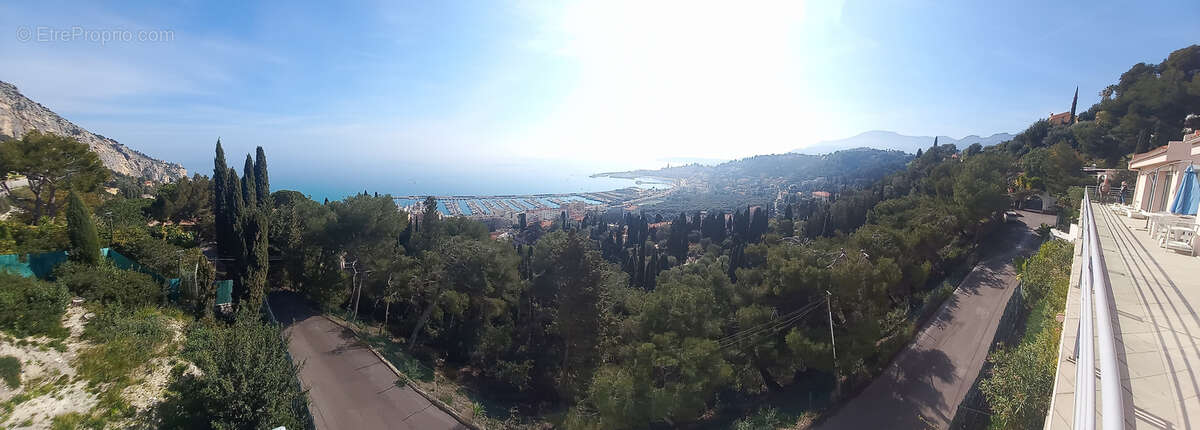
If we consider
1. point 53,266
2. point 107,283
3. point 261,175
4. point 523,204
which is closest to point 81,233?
Result: point 53,266

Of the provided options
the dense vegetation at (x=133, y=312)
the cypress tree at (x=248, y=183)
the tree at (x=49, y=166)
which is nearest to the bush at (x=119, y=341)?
the dense vegetation at (x=133, y=312)

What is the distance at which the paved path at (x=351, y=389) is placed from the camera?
802cm

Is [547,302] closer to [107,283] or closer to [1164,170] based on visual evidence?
[107,283]

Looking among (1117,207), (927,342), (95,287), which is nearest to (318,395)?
(95,287)

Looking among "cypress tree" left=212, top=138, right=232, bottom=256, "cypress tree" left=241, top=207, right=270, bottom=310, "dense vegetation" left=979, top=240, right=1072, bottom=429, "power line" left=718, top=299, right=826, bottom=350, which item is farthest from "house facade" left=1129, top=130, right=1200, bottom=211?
"cypress tree" left=212, top=138, right=232, bottom=256

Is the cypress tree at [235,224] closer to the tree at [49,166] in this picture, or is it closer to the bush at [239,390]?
the tree at [49,166]

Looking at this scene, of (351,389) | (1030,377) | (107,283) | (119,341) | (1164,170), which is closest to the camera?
(1030,377)

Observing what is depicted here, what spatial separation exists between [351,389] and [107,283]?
5080 mm

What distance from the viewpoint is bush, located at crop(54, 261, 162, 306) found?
793 centimetres

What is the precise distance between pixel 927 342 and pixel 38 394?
17027mm

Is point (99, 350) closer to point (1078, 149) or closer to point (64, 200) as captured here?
point (64, 200)

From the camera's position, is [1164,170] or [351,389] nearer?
[1164,170]

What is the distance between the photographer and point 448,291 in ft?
38.1

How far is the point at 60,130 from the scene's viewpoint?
43.7 metres
